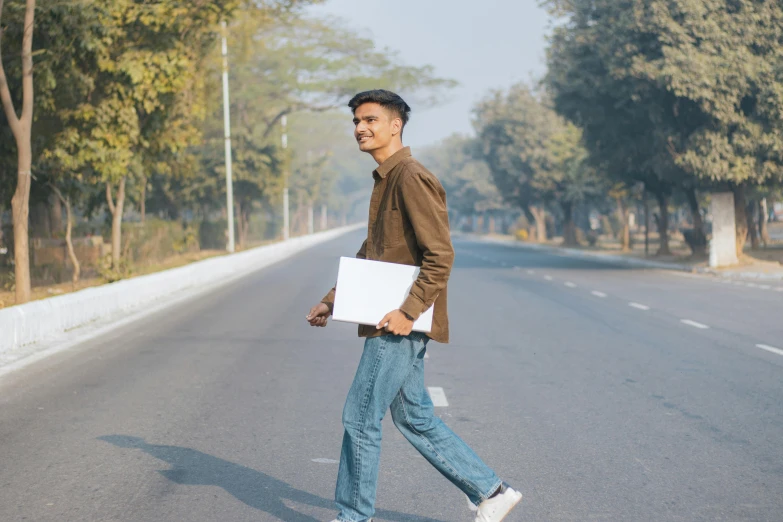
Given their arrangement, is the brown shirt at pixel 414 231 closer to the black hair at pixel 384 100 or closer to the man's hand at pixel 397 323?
the man's hand at pixel 397 323

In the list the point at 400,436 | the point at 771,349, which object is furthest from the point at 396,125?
the point at 771,349

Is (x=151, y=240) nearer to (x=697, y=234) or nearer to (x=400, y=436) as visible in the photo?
(x=697, y=234)

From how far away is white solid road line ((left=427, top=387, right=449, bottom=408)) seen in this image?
830 cm

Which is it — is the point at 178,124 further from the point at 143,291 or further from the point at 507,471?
the point at 507,471

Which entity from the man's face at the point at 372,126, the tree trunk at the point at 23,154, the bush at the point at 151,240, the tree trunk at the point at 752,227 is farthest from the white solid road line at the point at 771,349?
the tree trunk at the point at 752,227

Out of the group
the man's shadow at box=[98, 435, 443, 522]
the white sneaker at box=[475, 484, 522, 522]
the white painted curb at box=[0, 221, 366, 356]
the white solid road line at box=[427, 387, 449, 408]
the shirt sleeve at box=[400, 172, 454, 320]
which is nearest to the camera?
the shirt sleeve at box=[400, 172, 454, 320]

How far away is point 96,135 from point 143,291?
291cm

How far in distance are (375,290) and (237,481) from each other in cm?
212

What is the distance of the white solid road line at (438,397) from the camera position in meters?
8.30

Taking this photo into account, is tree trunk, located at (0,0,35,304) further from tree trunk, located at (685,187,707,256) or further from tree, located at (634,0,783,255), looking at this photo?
tree trunk, located at (685,187,707,256)

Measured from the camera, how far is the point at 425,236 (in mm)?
4129

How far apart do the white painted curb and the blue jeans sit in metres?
7.44

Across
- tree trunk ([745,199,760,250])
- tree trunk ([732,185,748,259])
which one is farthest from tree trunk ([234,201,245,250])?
tree trunk ([732,185,748,259])

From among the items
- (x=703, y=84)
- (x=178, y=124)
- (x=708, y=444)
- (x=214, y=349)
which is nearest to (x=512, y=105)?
(x=703, y=84)
